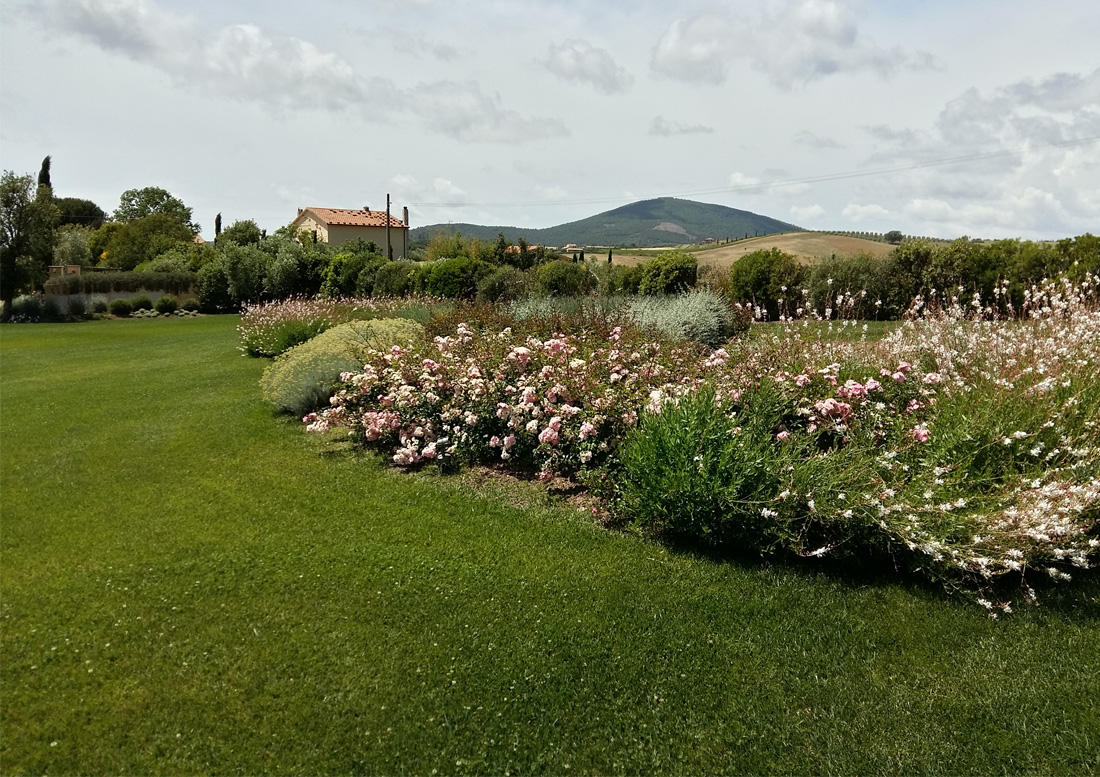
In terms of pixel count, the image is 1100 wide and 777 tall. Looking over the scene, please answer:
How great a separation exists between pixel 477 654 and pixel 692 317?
684 centimetres

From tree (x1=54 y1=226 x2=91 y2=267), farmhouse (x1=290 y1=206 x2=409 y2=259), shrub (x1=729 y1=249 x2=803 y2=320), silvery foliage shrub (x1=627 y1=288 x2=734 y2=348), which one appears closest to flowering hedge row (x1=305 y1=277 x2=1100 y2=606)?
silvery foliage shrub (x1=627 y1=288 x2=734 y2=348)

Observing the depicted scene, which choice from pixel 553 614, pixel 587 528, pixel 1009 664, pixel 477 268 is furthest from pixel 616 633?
pixel 477 268

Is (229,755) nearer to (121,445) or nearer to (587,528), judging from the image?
(587,528)

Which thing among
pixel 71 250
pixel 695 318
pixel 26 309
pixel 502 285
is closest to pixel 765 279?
pixel 695 318

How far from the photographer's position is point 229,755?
7.82 ft

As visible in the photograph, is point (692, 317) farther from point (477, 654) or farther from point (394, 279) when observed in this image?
point (394, 279)

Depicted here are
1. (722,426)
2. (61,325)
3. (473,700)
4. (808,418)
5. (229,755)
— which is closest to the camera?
(229,755)

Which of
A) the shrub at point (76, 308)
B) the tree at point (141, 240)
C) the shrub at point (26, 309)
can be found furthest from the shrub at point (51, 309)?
the tree at point (141, 240)

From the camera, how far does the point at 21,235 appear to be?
23.2 m

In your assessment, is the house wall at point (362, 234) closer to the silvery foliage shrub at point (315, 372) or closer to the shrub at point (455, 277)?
the shrub at point (455, 277)

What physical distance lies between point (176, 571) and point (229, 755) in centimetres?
164

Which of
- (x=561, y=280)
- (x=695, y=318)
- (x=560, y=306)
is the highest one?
(x=561, y=280)

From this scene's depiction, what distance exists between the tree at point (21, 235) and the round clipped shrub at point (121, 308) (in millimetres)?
2491

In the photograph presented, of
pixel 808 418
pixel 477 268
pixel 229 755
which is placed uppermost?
pixel 477 268
